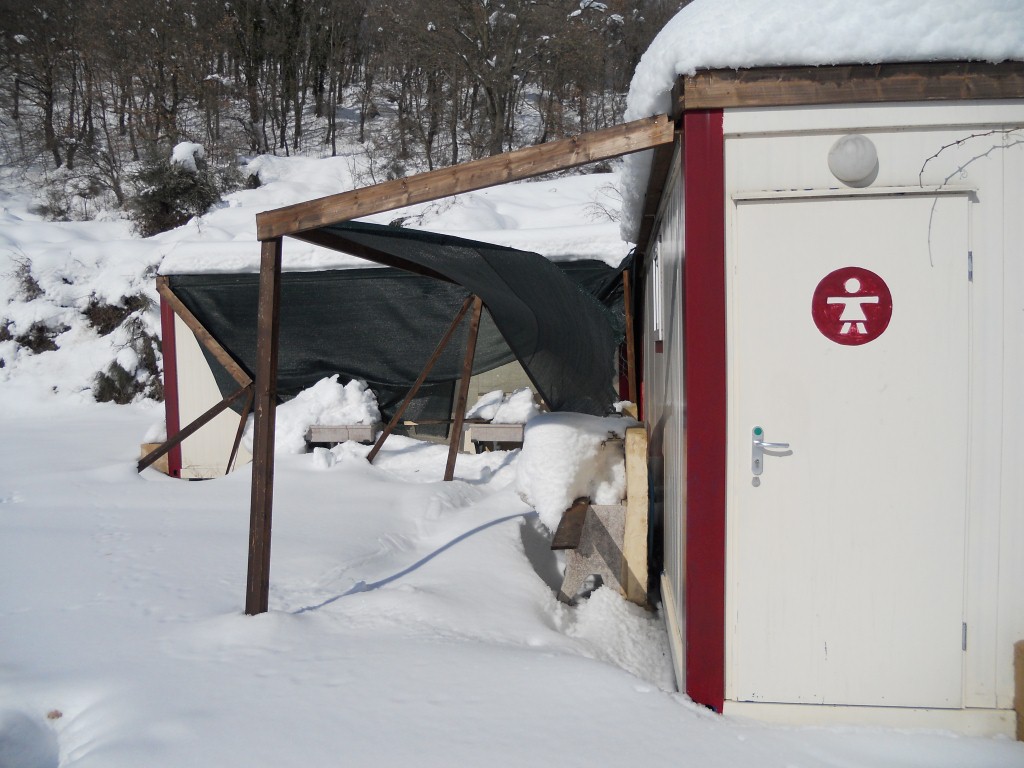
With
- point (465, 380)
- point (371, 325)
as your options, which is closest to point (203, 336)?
point (371, 325)

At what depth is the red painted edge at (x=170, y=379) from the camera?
334 inches

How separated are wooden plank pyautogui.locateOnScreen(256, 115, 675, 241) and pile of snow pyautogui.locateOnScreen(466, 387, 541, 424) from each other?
470cm

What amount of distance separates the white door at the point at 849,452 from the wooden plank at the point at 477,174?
0.53m

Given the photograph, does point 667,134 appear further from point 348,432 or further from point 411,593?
point 348,432

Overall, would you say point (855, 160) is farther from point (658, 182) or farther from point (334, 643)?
point (334, 643)

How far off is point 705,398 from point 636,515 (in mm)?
1521

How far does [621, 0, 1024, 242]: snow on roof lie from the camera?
101 inches

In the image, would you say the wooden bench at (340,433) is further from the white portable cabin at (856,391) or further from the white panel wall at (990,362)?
the white panel wall at (990,362)

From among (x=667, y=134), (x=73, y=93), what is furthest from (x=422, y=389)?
(x=73, y=93)

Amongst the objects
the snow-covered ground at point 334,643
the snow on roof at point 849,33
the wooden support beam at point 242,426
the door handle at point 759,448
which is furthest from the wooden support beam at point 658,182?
the wooden support beam at point 242,426

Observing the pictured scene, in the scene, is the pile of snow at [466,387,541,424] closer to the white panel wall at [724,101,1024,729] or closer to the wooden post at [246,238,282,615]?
the wooden post at [246,238,282,615]

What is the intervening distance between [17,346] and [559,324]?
11368mm

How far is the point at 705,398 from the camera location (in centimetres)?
276

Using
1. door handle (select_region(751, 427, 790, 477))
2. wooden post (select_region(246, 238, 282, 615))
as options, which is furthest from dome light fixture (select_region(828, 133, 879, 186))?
wooden post (select_region(246, 238, 282, 615))
